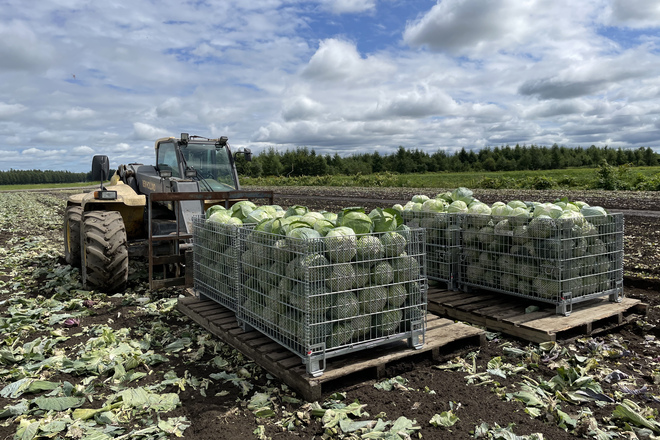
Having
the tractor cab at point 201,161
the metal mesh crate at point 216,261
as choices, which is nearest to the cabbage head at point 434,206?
the metal mesh crate at point 216,261

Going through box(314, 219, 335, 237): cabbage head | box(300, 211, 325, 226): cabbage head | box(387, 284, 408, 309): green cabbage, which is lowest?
box(387, 284, 408, 309): green cabbage

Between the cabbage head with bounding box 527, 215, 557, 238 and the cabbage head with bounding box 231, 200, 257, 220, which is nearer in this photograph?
the cabbage head with bounding box 527, 215, 557, 238

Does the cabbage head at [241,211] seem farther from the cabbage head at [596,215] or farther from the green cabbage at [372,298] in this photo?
the cabbage head at [596,215]

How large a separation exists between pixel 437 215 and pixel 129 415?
4363mm

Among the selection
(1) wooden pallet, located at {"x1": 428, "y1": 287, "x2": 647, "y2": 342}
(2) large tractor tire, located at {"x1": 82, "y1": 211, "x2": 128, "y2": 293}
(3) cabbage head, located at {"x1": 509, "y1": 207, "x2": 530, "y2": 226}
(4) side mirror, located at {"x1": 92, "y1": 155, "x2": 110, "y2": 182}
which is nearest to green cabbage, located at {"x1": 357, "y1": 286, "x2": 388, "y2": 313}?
(1) wooden pallet, located at {"x1": 428, "y1": 287, "x2": 647, "y2": 342}

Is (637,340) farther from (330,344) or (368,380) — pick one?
(330,344)

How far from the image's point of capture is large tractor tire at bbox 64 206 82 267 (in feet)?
26.5

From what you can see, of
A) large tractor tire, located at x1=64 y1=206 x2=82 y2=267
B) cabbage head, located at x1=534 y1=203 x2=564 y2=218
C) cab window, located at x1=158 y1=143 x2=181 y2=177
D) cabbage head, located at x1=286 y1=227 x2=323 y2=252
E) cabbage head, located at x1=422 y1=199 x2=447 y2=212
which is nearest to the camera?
cabbage head, located at x1=286 y1=227 x2=323 y2=252

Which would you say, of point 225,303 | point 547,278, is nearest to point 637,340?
point 547,278

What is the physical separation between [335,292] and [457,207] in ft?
10.4

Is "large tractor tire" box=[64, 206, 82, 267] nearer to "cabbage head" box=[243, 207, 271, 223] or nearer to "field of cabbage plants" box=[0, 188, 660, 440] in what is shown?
"field of cabbage plants" box=[0, 188, 660, 440]

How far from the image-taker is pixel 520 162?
65812mm

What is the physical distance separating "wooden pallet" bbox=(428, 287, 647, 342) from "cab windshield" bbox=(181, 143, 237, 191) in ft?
14.7

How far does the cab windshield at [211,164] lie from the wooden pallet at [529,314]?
14.7 ft
